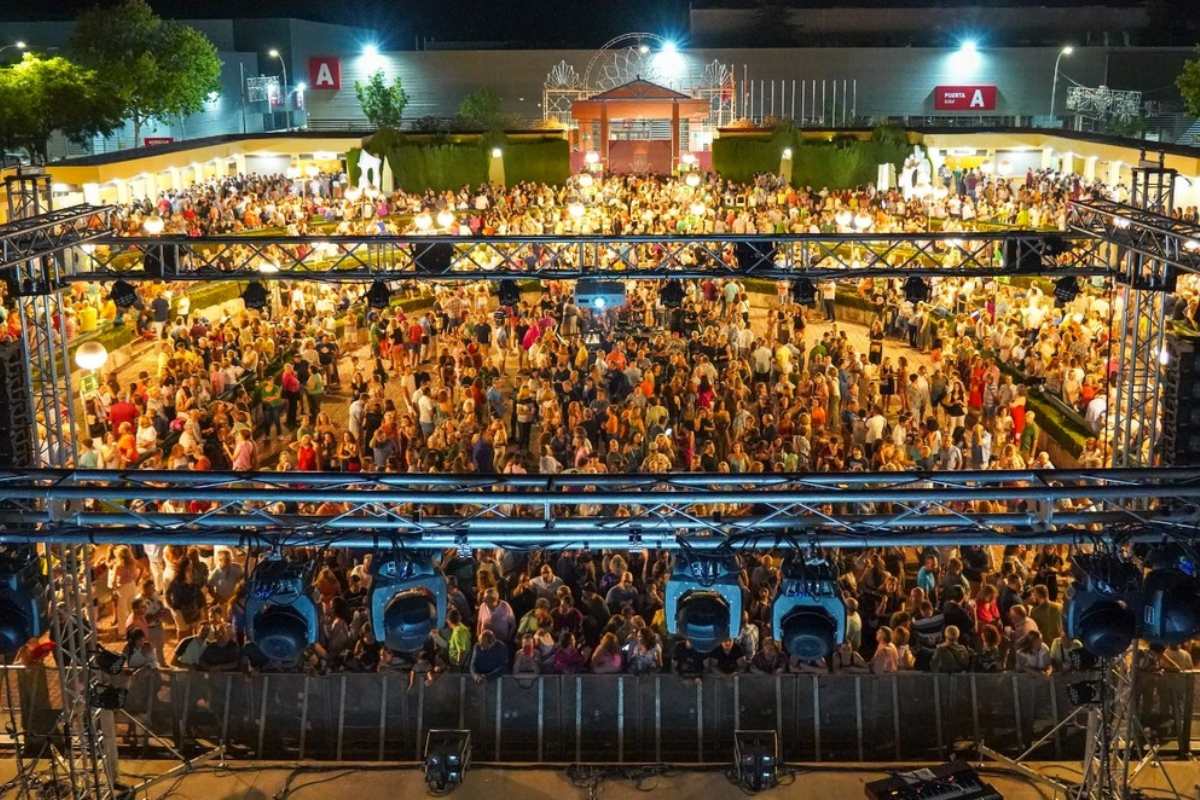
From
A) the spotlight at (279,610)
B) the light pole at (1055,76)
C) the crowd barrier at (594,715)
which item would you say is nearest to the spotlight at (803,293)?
the crowd barrier at (594,715)

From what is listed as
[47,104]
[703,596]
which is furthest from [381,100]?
[703,596]

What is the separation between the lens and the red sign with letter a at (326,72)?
49.5m

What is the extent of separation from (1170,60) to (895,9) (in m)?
11.2

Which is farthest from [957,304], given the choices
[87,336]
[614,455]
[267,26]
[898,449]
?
[267,26]

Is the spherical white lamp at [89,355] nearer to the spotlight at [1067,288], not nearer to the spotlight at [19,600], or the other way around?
the spotlight at [19,600]

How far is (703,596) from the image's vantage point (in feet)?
23.7

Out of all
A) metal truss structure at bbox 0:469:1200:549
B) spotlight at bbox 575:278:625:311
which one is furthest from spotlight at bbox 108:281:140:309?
metal truss structure at bbox 0:469:1200:549

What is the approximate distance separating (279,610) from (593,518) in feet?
6.20

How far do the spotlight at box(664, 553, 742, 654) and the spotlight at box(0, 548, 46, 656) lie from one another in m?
3.78

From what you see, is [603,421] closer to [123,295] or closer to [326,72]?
[123,295]

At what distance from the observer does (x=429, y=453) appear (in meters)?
13.5

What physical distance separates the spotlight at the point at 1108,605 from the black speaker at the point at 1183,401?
1346 millimetres

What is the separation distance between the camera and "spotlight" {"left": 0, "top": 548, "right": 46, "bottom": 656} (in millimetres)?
7195

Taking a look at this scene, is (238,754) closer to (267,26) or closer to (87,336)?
(87,336)
